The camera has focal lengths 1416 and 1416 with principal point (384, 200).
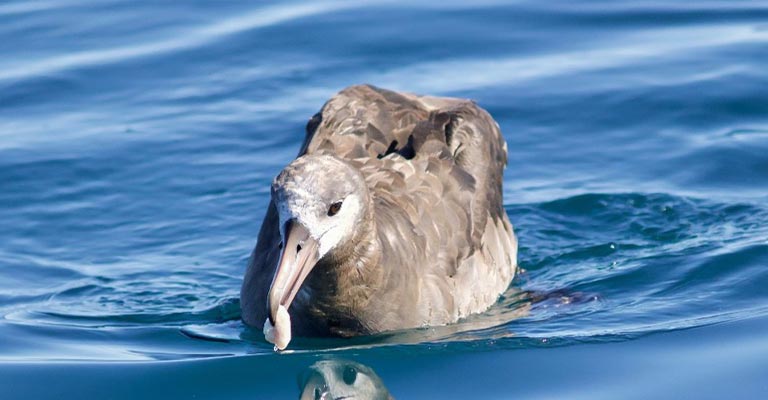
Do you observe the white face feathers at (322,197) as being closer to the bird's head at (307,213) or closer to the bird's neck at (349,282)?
the bird's head at (307,213)

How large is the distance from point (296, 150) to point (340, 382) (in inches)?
Answer: 187

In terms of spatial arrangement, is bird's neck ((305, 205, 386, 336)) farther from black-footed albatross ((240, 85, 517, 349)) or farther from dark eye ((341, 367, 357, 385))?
dark eye ((341, 367, 357, 385))

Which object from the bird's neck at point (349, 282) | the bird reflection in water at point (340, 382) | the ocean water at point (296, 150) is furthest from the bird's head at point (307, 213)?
the ocean water at point (296, 150)

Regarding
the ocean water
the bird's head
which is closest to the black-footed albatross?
the bird's head

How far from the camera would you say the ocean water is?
7711mm

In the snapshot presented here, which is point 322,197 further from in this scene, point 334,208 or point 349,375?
point 349,375

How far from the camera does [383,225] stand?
324 inches

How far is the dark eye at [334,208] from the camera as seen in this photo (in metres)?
7.38

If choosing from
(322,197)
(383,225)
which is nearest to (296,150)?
(383,225)

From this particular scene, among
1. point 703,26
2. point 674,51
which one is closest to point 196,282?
point 674,51

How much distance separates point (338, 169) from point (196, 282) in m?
2.51

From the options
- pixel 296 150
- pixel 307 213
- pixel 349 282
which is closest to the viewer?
pixel 307 213

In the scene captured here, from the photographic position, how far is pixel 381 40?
14312 millimetres

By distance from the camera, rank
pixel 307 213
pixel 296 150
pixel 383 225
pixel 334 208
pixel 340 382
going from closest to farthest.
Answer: pixel 307 213 → pixel 334 208 → pixel 340 382 → pixel 383 225 → pixel 296 150
